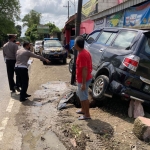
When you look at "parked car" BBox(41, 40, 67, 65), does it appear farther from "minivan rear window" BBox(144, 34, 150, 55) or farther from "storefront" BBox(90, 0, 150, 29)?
"minivan rear window" BBox(144, 34, 150, 55)

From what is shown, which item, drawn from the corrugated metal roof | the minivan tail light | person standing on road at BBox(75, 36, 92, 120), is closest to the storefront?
the corrugated metal roof

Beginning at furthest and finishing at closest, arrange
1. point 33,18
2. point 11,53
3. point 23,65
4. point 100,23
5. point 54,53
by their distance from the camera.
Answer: point 33,18
point 54,53
point 100,23
point 11,53
point 23,65

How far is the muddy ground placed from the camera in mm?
3903

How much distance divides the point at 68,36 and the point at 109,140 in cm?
2378

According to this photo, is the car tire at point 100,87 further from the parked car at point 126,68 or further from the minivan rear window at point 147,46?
the minivan rear window at point 147,46

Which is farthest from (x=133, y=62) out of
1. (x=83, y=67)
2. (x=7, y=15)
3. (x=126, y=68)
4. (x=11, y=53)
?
(x=7, y=15)

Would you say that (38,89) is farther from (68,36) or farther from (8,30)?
(8,30)

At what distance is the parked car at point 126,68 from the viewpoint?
4688mm

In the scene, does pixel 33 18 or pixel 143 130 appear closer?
pixel 143 130

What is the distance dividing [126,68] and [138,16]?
6.01 m

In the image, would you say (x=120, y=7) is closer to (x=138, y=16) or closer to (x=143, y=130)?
(x=138, y=16)

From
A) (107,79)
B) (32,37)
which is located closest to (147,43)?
(107,79)

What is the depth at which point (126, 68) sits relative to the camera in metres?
4.70

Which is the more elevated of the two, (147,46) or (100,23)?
(100,23)
